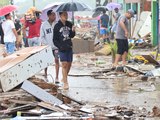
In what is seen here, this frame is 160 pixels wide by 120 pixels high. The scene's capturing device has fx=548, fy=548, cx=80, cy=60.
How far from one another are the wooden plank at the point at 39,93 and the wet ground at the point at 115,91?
3.05 ft

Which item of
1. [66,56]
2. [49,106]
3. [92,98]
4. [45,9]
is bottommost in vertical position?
[92,98]

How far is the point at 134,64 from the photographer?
15141 millimetres

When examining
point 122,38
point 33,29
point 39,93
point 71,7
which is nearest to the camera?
point 39,93

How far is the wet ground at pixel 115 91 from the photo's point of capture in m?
9.71

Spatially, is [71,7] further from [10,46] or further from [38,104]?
[38,104]

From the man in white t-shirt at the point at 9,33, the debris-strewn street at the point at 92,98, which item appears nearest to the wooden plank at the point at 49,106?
the debris-strewn street at the point at 92,98

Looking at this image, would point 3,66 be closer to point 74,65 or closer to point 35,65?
point 35,65

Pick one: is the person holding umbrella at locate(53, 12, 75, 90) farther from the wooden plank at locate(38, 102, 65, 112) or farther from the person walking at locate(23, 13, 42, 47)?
the wooden plank at locate(38, 102, 65, 112)

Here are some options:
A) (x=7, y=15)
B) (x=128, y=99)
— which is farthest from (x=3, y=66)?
(x=7, y=15)

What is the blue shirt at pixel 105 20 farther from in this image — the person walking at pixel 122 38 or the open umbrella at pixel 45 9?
the open umbrella at pixel 45 9

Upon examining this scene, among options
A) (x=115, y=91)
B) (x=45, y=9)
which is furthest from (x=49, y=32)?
(x=115, y=91)

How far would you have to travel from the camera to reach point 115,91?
11.2 meters

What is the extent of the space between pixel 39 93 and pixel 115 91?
2.68 m

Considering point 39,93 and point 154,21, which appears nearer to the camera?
point 39,93
